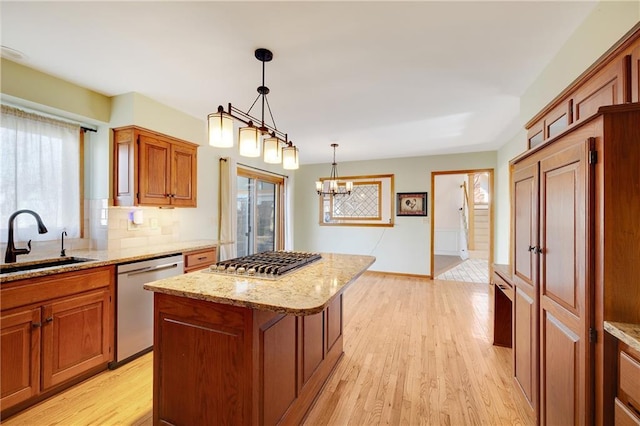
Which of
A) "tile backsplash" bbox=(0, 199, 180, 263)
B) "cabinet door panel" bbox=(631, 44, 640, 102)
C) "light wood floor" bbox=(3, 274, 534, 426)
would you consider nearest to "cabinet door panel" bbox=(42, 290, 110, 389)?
"light wood floor" bbox=(3, 274, 534, 426)

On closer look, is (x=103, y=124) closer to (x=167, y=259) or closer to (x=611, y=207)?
(x=167, y=259)

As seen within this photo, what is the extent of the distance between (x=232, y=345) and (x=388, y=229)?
15.5 feet

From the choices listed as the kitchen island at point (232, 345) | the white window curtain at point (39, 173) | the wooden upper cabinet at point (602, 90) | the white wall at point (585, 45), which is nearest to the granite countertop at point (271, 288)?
the kitchen island at point (232, 345)

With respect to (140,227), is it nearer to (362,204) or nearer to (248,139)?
(248,139)

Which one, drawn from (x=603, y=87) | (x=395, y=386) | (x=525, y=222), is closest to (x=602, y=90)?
(x=603, y=87)

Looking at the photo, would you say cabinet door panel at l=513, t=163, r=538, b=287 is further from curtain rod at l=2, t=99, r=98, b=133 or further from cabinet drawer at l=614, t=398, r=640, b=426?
curtain rod at l=2, t=99, r=98, b=133

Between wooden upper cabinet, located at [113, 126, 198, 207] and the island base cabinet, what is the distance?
166 centimetres

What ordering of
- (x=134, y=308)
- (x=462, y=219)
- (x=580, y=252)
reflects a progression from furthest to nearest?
1. (x=462, y=219)
2. (x=134, y=308)
3. (x=580, y=252)

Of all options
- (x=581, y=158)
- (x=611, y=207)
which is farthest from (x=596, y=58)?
(x=611, y=207)

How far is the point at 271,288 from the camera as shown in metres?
1.39

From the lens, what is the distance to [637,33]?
1.20 meters

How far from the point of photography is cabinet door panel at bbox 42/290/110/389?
1.84m

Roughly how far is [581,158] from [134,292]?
3098 mm

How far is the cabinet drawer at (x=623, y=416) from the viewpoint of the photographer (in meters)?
0.84
